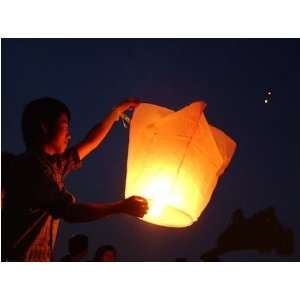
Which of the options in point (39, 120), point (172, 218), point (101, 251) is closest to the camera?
point (172, 218)

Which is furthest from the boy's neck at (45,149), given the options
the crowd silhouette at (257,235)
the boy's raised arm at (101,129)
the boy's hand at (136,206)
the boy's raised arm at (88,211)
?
the crowd silhouette at (257,235)

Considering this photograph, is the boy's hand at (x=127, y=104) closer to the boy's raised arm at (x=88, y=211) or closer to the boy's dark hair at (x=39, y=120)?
the boy's dark hair at (x=39, y=120)

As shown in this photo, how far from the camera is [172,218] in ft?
5.36

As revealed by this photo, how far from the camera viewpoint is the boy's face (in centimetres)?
179

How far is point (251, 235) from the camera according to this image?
374 cm

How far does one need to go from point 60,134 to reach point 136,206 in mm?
488

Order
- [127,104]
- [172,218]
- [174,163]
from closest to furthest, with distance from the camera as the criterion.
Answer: [174,163], [172,218], [127,104]

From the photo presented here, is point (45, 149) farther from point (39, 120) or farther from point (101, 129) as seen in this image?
point (101, 129)

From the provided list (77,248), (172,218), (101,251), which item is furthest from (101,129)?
(101,251)

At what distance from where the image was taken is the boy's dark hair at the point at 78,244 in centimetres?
252

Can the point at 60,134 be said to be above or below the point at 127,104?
below

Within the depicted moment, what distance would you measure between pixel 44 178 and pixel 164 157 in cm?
47

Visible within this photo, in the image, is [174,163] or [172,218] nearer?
[174,163]
